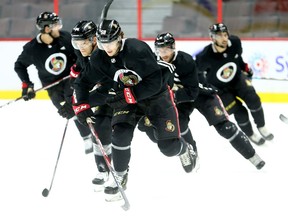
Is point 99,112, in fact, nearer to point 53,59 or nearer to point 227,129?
point 227,129

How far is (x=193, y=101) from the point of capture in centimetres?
477

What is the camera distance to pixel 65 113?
4.52 metres

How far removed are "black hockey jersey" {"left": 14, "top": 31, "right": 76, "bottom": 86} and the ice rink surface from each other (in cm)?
60

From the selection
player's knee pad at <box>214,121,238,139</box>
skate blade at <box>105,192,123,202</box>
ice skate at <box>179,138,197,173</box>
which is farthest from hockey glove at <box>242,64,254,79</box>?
skate blade at <box>105,192,123,202</box>

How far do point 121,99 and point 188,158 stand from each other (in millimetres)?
796

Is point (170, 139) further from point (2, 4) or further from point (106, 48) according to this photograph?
point (2, 4)

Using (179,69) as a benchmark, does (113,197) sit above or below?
below

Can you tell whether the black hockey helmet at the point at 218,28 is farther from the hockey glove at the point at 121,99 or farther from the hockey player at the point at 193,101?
the hockey glove at the point at 121,99

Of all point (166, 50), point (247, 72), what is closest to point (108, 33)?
point (166, 50)

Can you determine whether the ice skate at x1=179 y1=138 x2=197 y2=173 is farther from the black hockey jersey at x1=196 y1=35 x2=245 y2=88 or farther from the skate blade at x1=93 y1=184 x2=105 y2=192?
the black hockey jersey at x1=196 y1=35 x2=245 y2=88

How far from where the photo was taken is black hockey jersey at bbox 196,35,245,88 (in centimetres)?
544

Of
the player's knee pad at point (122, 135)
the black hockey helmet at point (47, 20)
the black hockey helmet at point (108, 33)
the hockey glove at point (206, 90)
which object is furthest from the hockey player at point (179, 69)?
the black hockey helmet at point (47, 20)

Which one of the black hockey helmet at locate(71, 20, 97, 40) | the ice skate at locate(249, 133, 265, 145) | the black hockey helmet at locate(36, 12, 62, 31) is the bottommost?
the ice skate at locate(249, 133, 265, 145)

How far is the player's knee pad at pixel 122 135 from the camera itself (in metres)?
4.11
